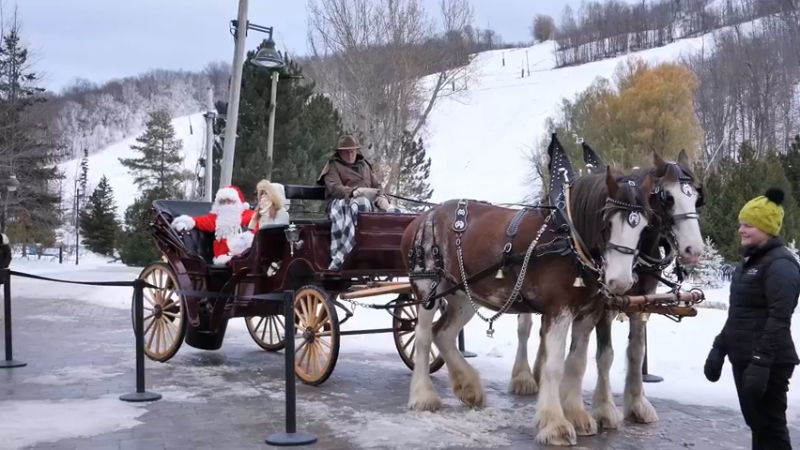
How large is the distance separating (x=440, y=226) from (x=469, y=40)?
29.6 metres

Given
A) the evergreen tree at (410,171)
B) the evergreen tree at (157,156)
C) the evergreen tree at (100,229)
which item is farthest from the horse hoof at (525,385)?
the evergreen tree at (157,156)

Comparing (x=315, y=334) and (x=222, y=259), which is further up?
(x=222, y=259)

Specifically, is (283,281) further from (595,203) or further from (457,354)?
(595,203)

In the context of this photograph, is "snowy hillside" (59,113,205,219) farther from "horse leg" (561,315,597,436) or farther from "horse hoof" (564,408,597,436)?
"horse hoof" (564,408,597,436)

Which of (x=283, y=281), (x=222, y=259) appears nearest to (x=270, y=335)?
(x=222, y=259)

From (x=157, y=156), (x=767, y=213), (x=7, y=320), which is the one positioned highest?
(x=157, y=156)

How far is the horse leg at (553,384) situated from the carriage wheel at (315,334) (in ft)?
7.34

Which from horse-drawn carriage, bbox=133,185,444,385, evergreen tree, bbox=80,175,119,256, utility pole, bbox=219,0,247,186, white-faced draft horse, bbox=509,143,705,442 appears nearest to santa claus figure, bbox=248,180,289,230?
horse-drawn carriage, bbox=133,185,444,385

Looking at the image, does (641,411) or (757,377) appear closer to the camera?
(757,377)

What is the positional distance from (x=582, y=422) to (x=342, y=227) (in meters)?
2.99

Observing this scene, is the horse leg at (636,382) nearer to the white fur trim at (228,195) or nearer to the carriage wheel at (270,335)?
the carriage wheel at (270,335)

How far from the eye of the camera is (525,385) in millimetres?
7598

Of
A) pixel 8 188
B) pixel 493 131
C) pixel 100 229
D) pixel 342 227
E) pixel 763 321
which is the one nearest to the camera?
pixel 763 321

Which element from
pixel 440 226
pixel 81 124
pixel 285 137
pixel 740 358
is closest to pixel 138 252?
pixel 285 137
